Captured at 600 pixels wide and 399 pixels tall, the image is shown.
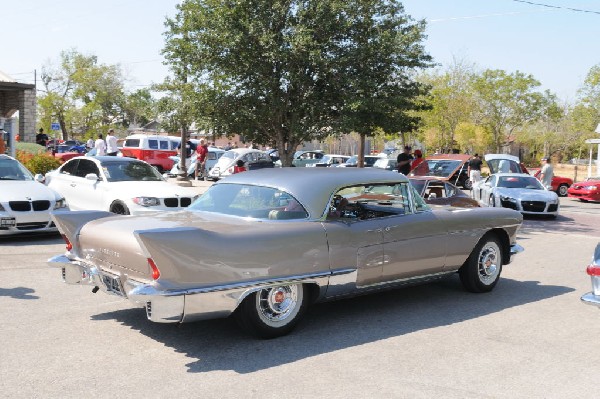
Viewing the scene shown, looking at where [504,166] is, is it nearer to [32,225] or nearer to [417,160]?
[417,160]

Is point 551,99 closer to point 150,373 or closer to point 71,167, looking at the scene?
point 71,167

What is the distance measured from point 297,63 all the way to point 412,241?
7897 mm

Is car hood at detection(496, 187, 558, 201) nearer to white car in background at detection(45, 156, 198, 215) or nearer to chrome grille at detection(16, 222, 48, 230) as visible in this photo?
white car in background at detection(45, 156, 198, 215)

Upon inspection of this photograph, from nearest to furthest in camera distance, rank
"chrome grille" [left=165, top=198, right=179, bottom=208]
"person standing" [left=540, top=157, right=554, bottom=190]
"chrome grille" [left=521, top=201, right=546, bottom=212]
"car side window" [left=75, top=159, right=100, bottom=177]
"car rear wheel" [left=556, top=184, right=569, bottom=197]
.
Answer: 1. "chrome grille" [left=165, top=198, right=179, bottom=208]
2. "car side window" [left=75, top=159, right=100, bottom=177]
3. "chrome grille" [left=521, top=201, right=546, bottom=212]
4. "person standing" [left=540, top=157, right=554, bottom=190]
5. "car rear wheel" [left=556, top=184, right=569, bottom=197]

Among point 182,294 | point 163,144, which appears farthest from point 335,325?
point 163,144

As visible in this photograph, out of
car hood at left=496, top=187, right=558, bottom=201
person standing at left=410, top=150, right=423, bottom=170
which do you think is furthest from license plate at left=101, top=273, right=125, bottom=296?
person standing at left=410, top=150, right=423, bottom=170

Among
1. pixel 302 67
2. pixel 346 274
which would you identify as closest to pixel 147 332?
pixel 346 274

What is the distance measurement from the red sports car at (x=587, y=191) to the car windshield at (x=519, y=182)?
7.62 metres

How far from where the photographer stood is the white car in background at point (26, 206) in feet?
→ 32.8

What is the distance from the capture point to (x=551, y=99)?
48.8 meters

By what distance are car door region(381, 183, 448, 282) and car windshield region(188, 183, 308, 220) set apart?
1005 millimetres

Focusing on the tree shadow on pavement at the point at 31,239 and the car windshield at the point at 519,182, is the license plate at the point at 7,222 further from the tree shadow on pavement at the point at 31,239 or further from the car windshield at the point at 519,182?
the car windshield at the point at 519,182

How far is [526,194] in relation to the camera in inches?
653

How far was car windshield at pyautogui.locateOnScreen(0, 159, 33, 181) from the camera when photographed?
11.2 metres
